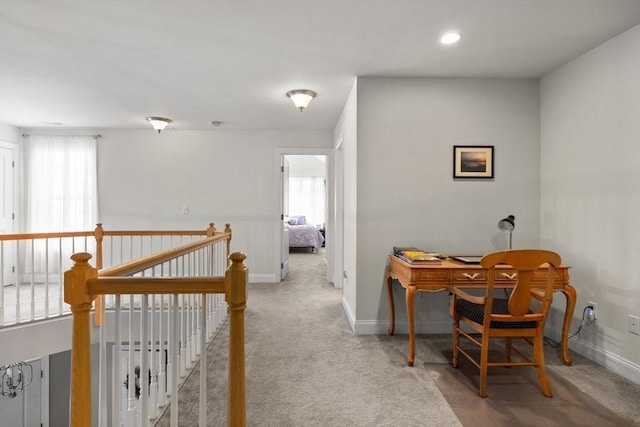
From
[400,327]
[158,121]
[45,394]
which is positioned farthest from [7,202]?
[400,327]

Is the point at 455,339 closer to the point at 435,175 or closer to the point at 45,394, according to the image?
the point at 435,175

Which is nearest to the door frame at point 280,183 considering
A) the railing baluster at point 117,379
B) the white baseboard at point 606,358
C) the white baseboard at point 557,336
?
the white baseboard at point 557,336

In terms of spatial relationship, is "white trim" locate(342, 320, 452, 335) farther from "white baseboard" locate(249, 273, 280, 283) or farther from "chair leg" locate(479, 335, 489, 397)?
"white baseboard" locate(249, 273, 280, 283)

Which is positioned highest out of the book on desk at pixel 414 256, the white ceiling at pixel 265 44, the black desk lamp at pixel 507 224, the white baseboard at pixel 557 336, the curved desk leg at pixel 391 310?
the white ceiling at pixel 265 44

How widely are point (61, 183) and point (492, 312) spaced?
5.79 m

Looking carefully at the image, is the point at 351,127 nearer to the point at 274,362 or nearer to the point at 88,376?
the point at 274,362

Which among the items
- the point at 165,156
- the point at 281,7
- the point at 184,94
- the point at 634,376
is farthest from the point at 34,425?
the point at 634,376

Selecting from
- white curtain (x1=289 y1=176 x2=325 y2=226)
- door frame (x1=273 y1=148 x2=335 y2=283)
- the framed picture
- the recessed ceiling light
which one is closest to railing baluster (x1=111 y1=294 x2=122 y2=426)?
the recessed ceiling light

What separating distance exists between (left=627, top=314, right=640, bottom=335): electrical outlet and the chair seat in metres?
0.81

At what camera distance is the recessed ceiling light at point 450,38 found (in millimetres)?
2316

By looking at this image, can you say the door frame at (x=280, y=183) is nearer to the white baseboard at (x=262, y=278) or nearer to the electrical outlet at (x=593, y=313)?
the white baseboard at (x=262, y=278)

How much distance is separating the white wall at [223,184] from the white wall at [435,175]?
6.94ft

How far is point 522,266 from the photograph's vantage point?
6.24ft

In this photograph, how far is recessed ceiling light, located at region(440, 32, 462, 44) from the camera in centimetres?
232
